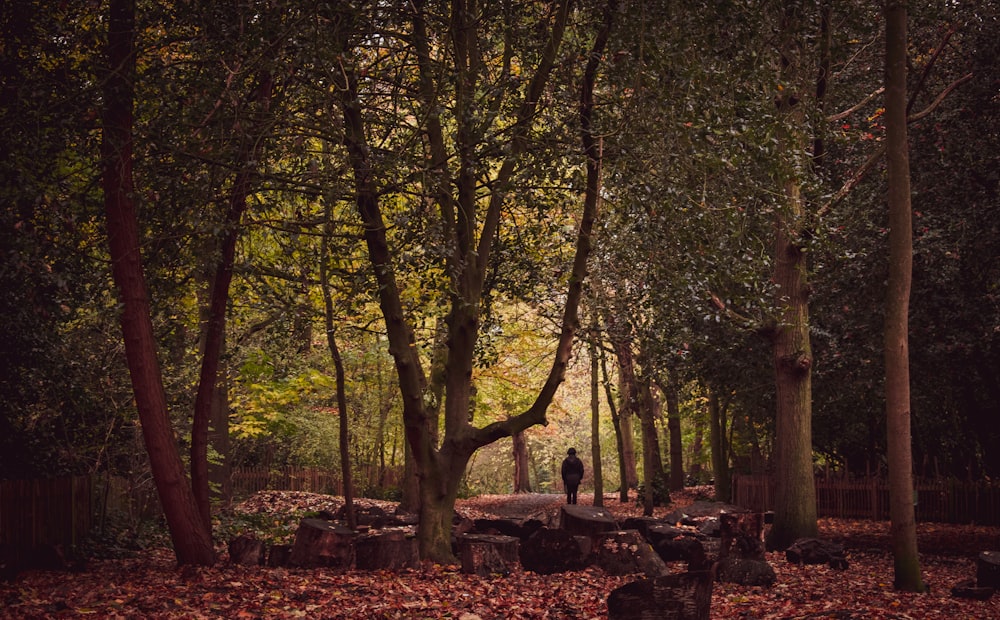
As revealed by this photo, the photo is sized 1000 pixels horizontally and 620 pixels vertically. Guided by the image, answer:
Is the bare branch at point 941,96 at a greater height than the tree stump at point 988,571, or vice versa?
the bare branch at point 941,96

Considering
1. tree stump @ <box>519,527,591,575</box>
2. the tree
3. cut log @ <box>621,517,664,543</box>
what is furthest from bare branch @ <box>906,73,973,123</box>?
tree stump @ <box>519,527,591,575</box>

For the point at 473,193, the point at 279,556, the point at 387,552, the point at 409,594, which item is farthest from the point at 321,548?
the point at 473,193

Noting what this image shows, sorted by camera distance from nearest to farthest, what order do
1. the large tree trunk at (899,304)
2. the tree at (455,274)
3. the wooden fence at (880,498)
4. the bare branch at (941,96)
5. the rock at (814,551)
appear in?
the large tree trunk at (899,304) < the tree at (455,274) < the rock at (814,551) < the bare branch at (941,96) < the wooden fence at (880,498)

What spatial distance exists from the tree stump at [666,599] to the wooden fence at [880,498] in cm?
1577

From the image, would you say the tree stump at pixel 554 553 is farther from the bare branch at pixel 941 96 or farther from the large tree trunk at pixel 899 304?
the bare branch at pixel 941 96

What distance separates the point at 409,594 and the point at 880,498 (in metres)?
16.7

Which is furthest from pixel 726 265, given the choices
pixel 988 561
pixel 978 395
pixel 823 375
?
pixel 978 395

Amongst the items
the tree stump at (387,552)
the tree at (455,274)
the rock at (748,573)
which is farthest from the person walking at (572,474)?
the tree stump at (387,552)

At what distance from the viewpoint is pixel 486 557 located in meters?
11.9

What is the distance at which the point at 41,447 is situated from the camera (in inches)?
523

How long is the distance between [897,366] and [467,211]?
228 inches

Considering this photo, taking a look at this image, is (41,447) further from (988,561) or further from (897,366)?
(988,561)

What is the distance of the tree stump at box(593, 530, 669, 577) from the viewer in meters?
12.3

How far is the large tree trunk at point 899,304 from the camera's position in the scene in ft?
33.6
